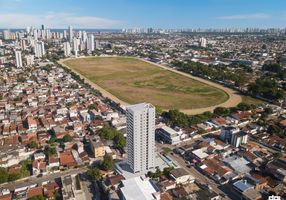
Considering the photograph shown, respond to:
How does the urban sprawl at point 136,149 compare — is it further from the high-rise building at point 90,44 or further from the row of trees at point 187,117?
the high-rise building at point 90,44

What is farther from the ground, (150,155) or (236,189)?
(150,155)

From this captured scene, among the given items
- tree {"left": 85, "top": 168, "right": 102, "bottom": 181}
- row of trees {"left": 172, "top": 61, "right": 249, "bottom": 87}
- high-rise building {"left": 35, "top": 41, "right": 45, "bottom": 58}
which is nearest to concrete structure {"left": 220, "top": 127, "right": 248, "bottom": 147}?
tree {"left": 85, "top": 168, "right": 102, "bottom": 181}

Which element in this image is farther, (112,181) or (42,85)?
(42,85)

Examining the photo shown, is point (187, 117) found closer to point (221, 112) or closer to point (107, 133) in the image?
point (221, 112)

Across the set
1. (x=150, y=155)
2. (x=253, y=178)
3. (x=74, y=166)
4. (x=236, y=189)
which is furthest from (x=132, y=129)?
(x=253, y=178)

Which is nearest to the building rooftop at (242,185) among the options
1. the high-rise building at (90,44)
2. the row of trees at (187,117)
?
the row of trees at (187,117)

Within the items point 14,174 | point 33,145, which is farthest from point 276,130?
point 14,174

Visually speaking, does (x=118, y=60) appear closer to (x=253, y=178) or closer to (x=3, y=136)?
(x=3, y=136)
